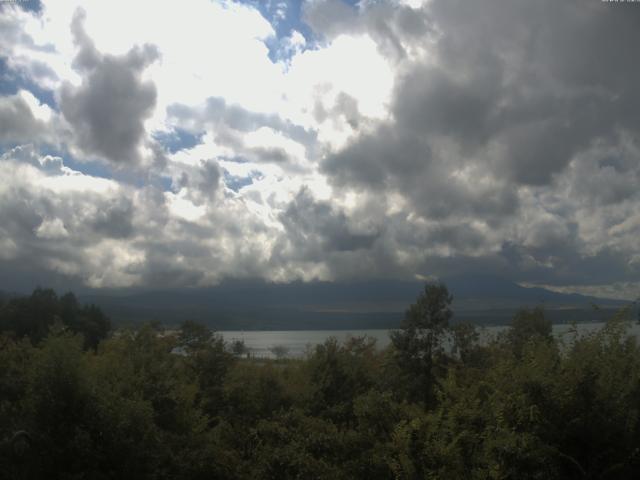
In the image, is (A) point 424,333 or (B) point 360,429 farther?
(A) point 424,333

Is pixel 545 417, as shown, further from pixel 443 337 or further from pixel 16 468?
pixel 443 337

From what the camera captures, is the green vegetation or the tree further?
the tree

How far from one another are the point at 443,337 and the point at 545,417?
23765 mm

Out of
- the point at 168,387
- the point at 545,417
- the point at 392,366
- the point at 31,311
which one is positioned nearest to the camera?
the point at 545,417

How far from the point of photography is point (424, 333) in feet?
110

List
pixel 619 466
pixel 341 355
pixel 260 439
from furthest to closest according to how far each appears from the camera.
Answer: pixel 341 355
pixel 260 439
pixel 619 466

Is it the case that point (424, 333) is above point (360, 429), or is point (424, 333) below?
above

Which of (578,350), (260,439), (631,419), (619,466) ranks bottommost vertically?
(260,439)

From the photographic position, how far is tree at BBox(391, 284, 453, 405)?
108 ft

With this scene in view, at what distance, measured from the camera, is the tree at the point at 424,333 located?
33.0m

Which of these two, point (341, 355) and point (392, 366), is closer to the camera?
point (341, 355)

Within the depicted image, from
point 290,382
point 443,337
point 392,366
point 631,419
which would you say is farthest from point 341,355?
point 631,419

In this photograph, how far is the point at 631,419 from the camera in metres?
10.4

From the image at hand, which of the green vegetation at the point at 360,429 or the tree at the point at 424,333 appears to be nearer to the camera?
the green vegetation at the point at 360,429
